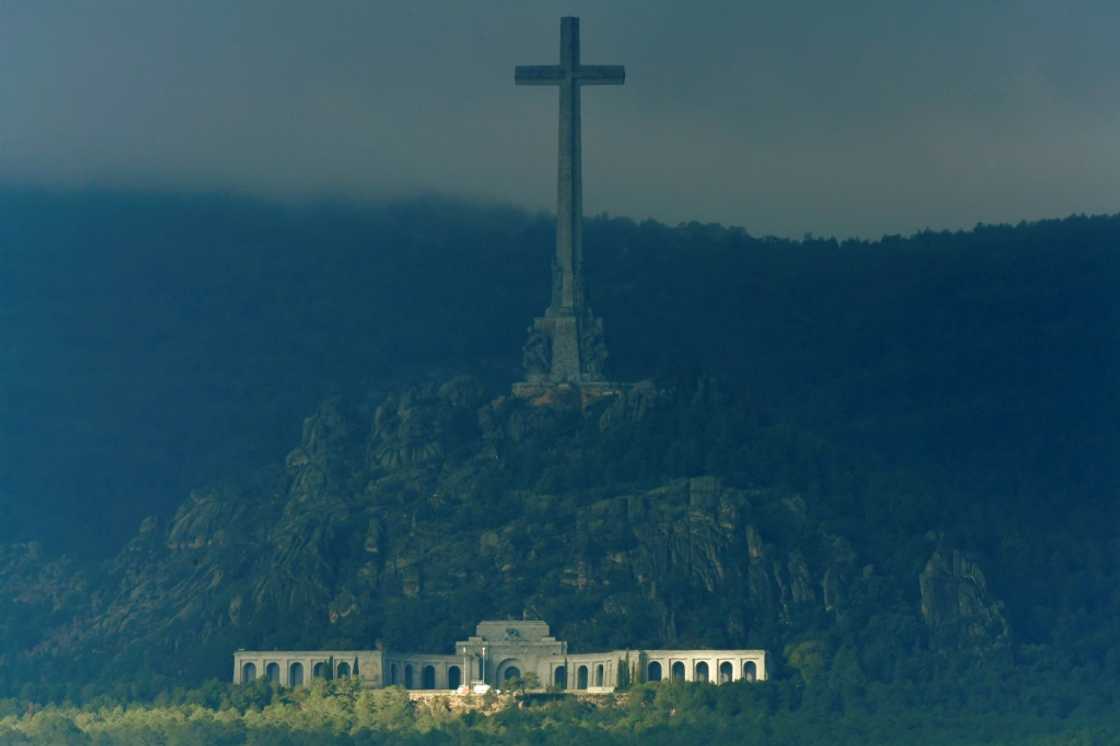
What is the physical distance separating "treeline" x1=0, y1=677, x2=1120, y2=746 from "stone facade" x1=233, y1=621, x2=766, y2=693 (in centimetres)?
88

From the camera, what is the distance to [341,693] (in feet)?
639

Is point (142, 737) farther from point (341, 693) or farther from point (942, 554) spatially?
point (942, 554)

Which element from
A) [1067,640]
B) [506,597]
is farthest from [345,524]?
[1067,640]

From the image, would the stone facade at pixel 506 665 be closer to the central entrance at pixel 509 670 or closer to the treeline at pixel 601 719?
the central entrance at pixel 509 670

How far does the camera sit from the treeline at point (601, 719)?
635 feet

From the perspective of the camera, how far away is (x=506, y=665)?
19700cm

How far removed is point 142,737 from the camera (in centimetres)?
19375

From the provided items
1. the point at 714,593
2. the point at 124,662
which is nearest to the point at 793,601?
the point at 714,593

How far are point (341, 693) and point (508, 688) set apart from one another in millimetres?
3667

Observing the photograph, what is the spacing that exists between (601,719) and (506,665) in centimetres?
360

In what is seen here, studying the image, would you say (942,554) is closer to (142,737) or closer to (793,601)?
(793,601)

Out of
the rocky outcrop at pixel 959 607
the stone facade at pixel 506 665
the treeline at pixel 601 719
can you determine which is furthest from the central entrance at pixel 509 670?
the rocky outcrop at pixel 959 607

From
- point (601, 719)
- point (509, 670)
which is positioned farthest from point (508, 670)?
point (601, 719)

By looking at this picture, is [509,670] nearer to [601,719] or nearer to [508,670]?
[508,670]
